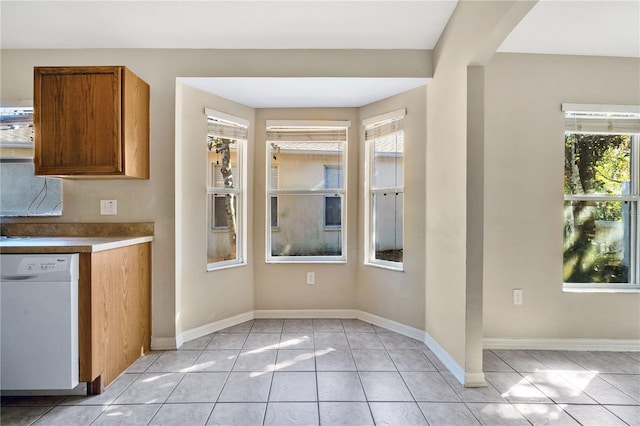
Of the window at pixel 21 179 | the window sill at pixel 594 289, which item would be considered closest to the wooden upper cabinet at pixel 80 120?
the window at pixel 21 179

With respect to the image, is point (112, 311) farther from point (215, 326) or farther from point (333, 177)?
point (333, 177)

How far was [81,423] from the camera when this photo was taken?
158 centimetres

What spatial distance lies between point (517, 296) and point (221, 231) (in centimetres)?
266

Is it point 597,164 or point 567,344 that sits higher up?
point 597,164

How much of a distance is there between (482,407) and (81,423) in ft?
7.07

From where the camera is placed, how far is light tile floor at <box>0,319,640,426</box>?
5.32 feet

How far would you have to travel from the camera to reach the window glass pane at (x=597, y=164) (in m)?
2.55

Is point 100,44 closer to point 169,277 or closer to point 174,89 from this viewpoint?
point 174,89

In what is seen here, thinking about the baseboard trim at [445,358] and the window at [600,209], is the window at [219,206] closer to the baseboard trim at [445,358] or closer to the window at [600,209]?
the baseboard trim at [445,358]

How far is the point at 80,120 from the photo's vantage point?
207cm

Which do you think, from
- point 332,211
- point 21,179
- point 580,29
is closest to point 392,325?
point 332,211

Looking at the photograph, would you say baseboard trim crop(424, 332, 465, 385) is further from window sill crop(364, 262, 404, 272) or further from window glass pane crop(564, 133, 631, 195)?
window glass pane crop(564, 133, 631, 195)

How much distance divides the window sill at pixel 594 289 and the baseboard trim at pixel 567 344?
392 mm

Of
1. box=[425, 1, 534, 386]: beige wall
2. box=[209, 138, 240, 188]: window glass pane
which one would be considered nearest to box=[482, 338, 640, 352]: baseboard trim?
box=[425, 1, 534, 386]: beige wall
